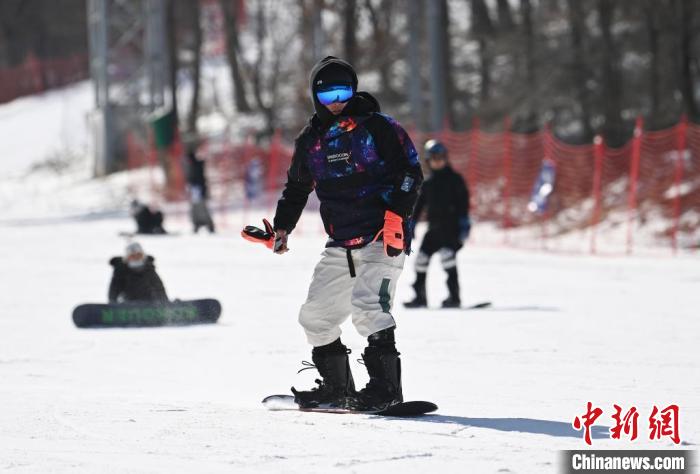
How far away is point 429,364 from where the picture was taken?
852 centimetres

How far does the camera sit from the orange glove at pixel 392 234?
20.2 feet

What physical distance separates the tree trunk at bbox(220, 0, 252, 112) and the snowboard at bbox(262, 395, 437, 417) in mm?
35831

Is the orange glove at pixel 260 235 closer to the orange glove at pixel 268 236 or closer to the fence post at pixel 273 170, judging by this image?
the orange glove at pixel 268 236

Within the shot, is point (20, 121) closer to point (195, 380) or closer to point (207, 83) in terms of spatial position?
point (207, 83)

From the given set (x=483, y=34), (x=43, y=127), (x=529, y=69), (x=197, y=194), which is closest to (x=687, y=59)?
(x=529, y=69)

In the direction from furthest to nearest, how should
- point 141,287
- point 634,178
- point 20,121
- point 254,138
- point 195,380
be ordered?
point 20,121
point 254,138
point 634,178
point 141,287
point 195,380

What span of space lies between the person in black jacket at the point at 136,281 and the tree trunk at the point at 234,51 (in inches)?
1233

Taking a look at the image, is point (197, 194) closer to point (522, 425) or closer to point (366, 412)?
point (366, 412)

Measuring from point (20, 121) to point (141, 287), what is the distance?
4585cm

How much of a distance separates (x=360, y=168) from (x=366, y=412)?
117 cm

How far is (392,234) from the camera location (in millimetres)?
6145

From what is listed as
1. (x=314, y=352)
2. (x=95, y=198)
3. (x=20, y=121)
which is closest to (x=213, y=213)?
(x=95, y=198)

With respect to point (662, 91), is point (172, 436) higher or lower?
lower

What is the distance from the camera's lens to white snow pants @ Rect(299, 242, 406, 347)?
6.30 m
